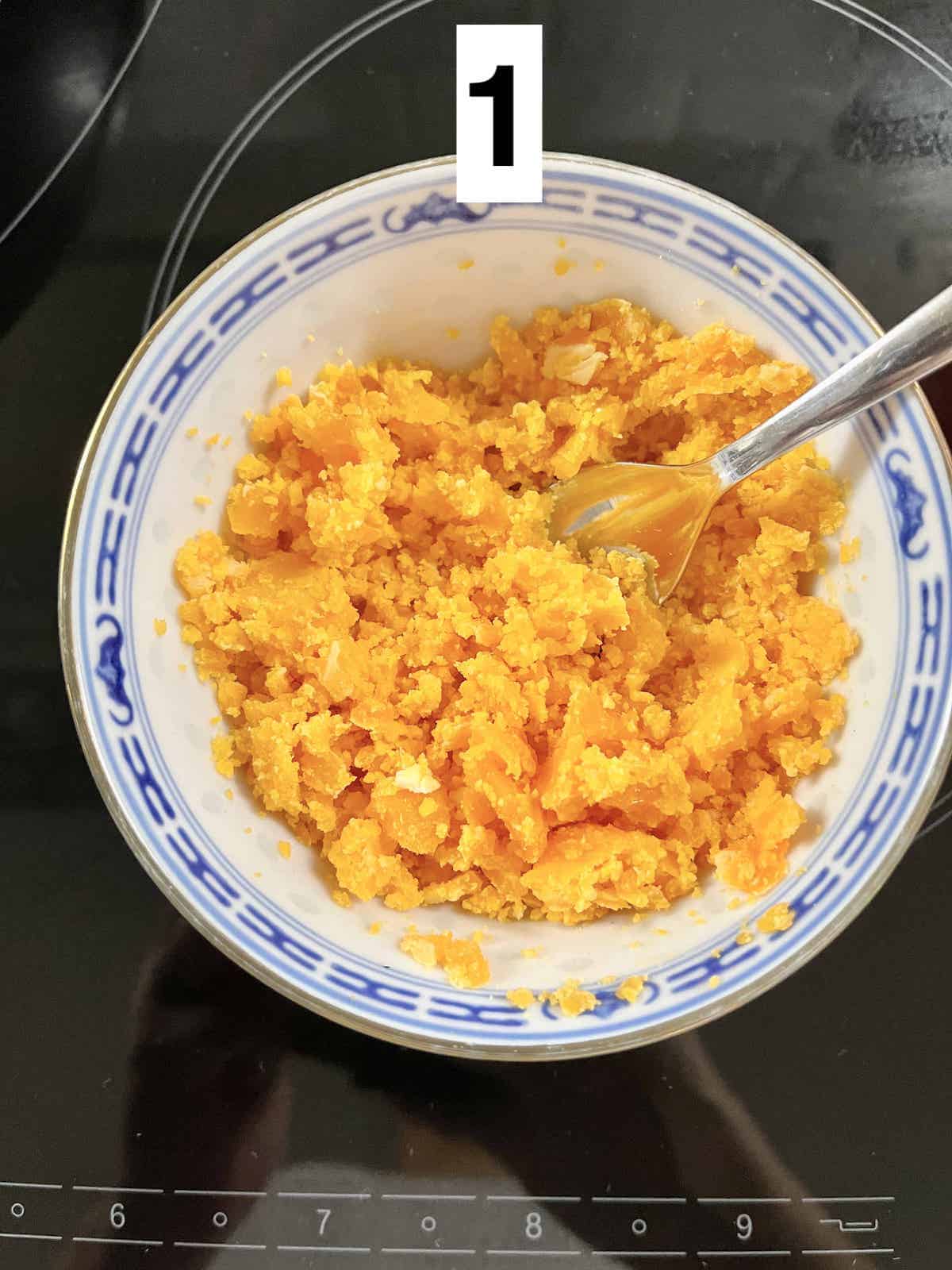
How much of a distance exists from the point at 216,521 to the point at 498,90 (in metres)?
0.66

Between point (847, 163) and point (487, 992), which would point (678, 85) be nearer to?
point (847, 163)

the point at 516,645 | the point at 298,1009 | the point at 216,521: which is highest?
the point at 216,521

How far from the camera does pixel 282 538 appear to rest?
108cm

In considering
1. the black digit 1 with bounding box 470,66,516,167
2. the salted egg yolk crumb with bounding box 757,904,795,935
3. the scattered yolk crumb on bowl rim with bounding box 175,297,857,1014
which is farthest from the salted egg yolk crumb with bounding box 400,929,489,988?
the black digit 1 with bounding box 470,66,516,167

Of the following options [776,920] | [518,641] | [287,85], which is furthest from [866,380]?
[287,85]

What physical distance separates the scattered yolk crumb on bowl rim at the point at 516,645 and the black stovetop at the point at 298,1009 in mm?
265

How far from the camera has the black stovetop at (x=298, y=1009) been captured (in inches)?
43.6

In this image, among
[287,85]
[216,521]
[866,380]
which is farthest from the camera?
[287,85]

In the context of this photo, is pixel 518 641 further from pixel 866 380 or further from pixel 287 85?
pixel 287 85

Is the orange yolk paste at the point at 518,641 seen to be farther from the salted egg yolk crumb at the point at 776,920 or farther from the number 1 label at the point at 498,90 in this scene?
the number 1 label at the point at 498,90

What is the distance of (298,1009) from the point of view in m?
1.13

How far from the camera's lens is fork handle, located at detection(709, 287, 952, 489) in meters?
0.89

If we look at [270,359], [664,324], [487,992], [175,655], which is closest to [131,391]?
[270,359]

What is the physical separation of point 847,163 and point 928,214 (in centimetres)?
12
